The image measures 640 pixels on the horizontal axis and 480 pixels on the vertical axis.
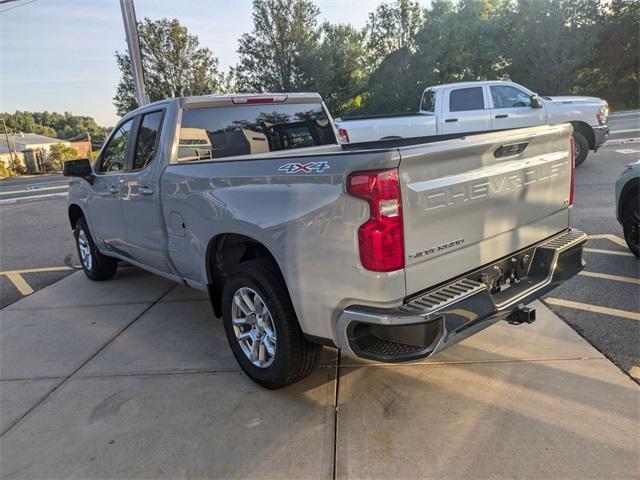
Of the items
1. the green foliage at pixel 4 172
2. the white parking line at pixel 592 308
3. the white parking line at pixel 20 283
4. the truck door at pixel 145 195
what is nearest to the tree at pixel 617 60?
the white parking line at pixel 592 308

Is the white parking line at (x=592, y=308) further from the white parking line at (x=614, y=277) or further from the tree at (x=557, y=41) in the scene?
the tree at (x=557, y=41)

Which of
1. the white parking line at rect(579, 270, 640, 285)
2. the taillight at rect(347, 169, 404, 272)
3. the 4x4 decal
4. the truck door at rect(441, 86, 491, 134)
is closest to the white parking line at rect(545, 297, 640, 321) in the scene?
the white parking line at rect(579, 270, 640, 285)

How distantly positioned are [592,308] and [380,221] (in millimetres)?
2853

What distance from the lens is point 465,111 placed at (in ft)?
36.8

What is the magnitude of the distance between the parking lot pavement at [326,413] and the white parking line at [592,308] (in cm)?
32

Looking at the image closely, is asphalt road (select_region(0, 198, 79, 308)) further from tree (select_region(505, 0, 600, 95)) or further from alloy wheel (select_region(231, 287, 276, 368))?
tree (select_region(505, 0, 600, 95))

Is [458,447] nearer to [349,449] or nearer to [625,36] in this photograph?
[349,449]

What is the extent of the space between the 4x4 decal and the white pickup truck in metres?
8.01

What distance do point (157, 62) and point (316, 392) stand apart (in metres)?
38.3

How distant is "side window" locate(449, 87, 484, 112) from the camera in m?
11.2

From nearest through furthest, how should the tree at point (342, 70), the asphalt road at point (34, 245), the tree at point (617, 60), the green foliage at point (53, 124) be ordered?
the asphalt road at point (34, 245) < the tree at point (617, 60) < the tree at point (342, 70) < the green foliage at point (53, 124)

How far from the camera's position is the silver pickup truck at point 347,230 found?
7.99 feet

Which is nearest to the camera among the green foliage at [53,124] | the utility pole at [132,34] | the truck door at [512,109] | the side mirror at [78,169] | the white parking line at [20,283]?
the side mirror at [78,169]

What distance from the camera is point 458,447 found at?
262 cm
